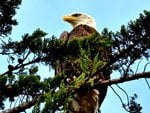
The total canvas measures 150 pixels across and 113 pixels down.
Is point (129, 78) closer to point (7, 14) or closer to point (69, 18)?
point (7, 14)

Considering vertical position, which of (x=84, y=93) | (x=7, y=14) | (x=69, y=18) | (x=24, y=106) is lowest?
(x=24, y=106)

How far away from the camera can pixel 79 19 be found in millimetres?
10016

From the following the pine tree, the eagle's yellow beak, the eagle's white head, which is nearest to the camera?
the pine tree

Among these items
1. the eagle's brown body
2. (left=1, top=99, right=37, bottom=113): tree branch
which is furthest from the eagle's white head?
(left=1, top=99, right=37, bottom=113): tree branch

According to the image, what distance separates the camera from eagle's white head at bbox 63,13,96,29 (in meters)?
9.64

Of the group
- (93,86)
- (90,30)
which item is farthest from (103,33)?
(90,30)

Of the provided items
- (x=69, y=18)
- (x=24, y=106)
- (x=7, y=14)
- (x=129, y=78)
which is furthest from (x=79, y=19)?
(x=24, y=106)

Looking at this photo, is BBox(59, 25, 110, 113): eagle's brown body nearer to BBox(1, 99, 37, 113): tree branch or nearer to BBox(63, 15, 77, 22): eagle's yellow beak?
BBox(1, 99, 37, 113): tree branch

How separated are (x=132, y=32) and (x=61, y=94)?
1271 mm

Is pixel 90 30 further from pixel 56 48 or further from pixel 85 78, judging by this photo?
pixel 85 78

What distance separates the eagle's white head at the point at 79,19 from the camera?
9.64 metres

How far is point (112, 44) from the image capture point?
6191mm

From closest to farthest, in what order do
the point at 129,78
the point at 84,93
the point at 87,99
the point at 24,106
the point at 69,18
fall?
the point at 24,106 → the point at 129,78 → the point at 84,93 → the point at 87,99 → the point at 69,18

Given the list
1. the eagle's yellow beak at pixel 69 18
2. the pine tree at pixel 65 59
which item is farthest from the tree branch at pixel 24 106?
the eagle's yellow beak at pixel 69 18
